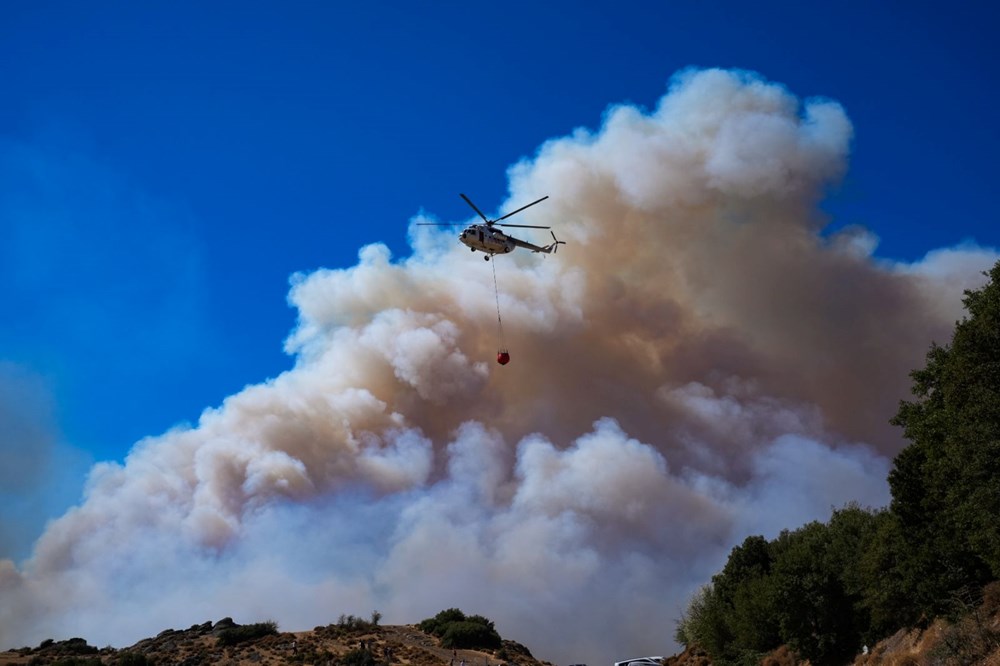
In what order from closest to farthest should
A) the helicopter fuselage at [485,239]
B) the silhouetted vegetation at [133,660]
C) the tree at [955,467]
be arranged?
1. the tree at [955,467]
2. the helicopter fuselage at [485,239]
3. the silhouetted vegetation at [133,660]

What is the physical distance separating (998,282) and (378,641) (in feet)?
279

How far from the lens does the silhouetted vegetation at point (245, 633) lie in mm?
104188

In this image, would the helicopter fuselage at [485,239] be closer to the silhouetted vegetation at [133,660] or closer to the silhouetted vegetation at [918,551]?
the silhouetted vegetation at [918,551]

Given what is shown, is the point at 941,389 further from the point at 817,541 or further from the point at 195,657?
the point at 195,657

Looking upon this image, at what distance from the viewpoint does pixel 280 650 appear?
98.8 meters

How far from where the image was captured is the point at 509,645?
377 feet

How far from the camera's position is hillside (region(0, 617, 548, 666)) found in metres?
94.1

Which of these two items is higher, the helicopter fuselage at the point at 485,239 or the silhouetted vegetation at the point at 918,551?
the helicopter fuselage at the point at 485,239

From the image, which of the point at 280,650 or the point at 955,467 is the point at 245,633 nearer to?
the point at 280,650

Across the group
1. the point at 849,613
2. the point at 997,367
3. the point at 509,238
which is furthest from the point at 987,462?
the point at 509,238

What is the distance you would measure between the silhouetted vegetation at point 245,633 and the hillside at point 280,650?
0.13 meters

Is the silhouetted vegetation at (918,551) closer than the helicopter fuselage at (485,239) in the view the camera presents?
Yes

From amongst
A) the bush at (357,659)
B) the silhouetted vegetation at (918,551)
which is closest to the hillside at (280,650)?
the bush at (357,659)

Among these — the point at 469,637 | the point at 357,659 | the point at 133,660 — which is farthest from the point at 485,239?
the point at 133,660
